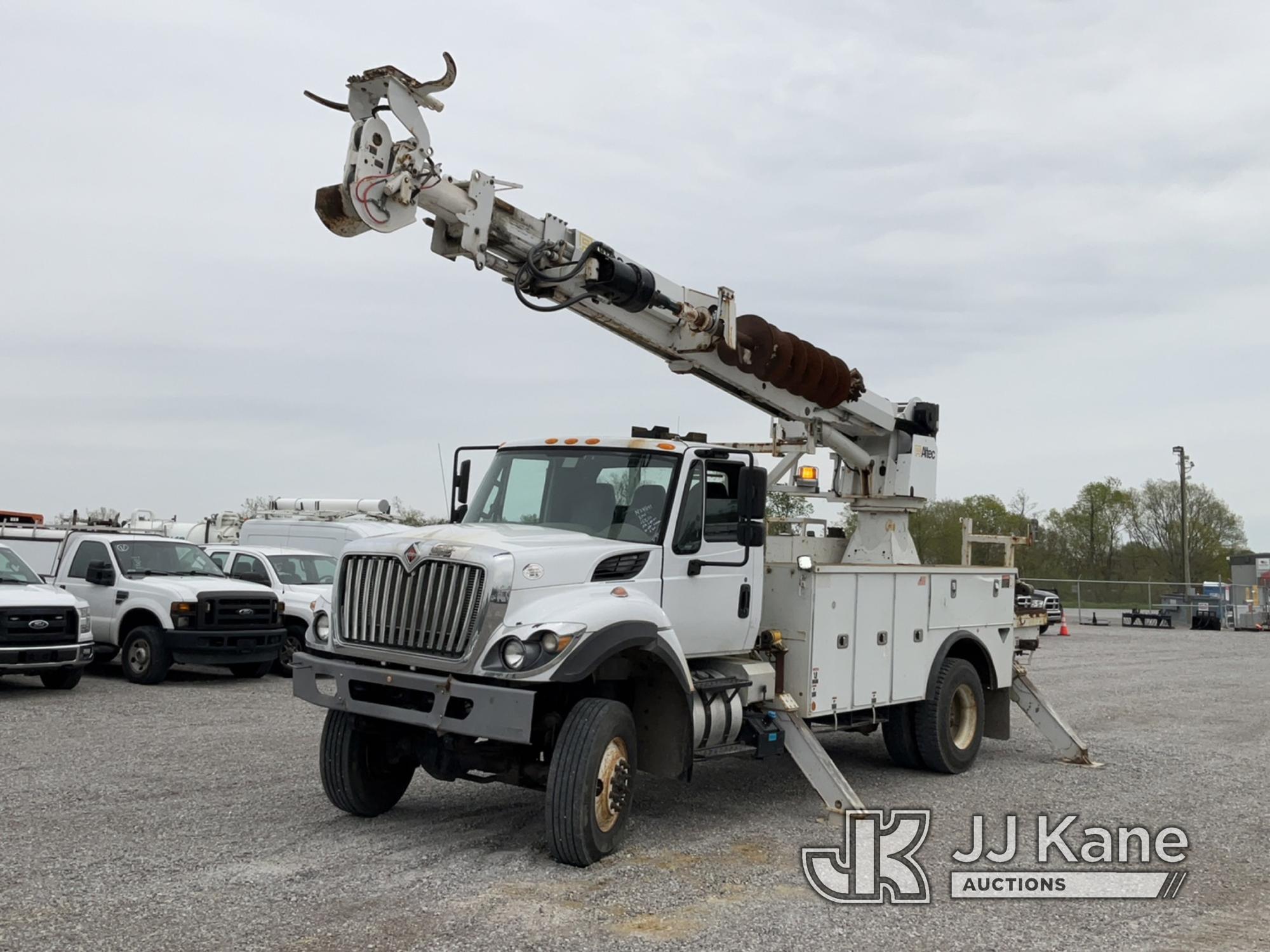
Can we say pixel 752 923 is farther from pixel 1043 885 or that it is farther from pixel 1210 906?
pixel 1210 906

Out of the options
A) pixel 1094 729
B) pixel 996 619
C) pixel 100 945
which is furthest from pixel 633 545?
pixel 1094 729

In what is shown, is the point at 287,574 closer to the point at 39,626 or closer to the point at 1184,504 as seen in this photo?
the point at 39,626

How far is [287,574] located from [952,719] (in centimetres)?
1126

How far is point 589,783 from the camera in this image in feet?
22.1

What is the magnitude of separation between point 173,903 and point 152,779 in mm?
3435

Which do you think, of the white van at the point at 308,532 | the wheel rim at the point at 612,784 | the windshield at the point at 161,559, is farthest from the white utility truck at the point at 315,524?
the wheel rim at the point at 612,784

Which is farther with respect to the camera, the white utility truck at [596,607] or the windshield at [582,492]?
the windshield at [582,492]

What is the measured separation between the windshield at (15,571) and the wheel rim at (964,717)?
440 inches

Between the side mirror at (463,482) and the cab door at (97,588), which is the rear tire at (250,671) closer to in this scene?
the cab door at (97,588)

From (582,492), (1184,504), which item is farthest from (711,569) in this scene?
(1184,504)

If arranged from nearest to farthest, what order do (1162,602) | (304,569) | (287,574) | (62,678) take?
(62,678)
(287,574)
(304,569)
(1162,602)

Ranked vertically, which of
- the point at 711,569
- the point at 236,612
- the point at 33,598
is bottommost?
the point at 236,612

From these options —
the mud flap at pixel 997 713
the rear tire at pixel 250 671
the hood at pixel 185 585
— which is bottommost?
the rear tire at pixel 250 671

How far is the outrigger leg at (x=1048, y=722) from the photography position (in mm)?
11164
